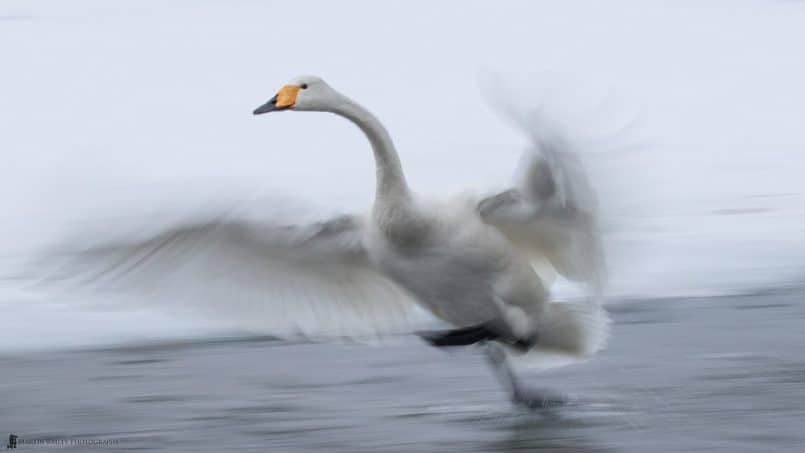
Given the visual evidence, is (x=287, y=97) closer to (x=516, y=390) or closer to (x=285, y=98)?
(x=285, y=98)

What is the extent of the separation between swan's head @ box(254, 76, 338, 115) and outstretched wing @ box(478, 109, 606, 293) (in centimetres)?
79

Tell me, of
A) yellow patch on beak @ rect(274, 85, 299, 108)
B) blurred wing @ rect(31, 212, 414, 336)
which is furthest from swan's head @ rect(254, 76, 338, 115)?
blurred wing @ rect(31, 212, 414, 336)

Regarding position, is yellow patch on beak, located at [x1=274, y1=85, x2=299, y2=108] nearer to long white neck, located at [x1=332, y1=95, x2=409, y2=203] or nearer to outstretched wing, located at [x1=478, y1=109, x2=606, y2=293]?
long white neck, located at [x1=332, y1=95, x2=409, y2=203]

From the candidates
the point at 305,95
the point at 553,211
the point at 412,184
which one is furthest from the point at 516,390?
the point at 412,184

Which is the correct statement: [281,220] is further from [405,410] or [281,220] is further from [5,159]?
[5,159]

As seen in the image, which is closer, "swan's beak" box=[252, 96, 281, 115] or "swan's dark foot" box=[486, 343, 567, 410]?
"swan's beak" box=[252, 96, 281, 115]

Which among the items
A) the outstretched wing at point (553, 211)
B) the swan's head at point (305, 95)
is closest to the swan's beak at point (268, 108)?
the swan's head at point (305, 95)

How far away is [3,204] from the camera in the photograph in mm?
11445

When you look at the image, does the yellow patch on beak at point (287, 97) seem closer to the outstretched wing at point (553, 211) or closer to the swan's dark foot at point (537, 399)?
the outstretched wing at point (553, 211)

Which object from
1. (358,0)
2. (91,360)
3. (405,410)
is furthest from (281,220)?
(358,0)

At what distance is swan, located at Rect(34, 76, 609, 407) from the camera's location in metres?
7.05

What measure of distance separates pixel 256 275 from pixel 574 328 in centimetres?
145

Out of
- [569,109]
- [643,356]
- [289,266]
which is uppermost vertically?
[569,109]

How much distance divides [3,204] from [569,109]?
19.8 feet
